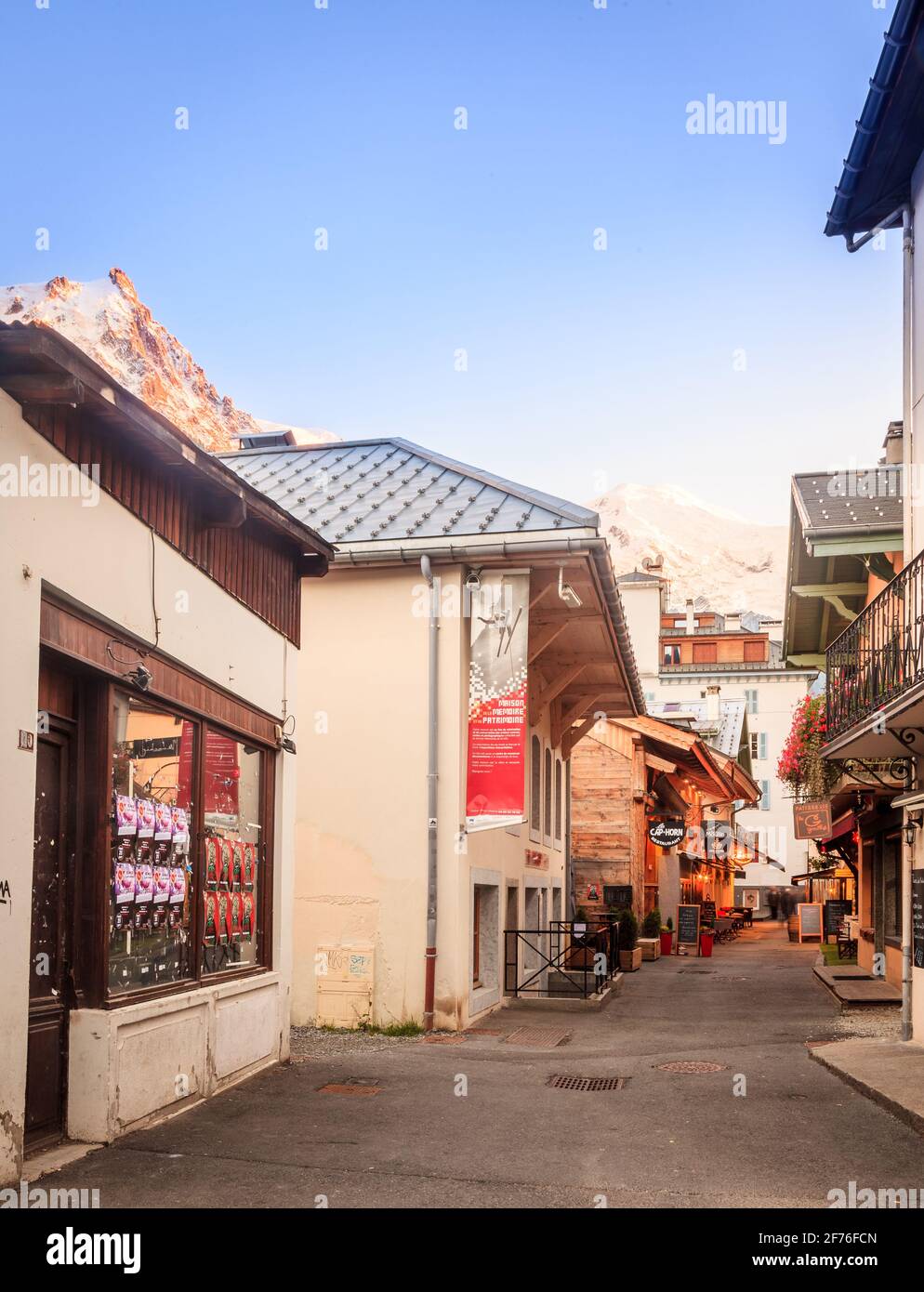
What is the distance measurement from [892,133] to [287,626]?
26.3 ft

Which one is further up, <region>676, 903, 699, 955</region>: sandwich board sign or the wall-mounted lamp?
the wall-mounted lamp

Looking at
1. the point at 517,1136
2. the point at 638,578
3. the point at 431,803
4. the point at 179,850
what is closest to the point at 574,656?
the point at 431,803

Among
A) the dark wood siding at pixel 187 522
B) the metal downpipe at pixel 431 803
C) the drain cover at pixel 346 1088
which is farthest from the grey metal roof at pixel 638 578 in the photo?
the drain cover at pixel 346 1088

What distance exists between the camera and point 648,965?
2766 cm

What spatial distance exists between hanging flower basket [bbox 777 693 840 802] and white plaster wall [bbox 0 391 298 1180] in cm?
1081

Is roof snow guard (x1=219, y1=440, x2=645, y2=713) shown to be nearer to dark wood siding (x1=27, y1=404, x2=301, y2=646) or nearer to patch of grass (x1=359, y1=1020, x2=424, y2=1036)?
dark wood siding (x1=27, y1=404, x2=301, y2=646)

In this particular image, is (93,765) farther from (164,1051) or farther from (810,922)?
(810,922)

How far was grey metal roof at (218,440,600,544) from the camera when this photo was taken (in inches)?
593

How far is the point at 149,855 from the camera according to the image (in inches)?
353

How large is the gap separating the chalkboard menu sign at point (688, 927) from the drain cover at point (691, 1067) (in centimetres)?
2010

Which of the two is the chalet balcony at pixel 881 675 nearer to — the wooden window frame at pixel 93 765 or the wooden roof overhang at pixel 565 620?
the wooden roof overhang at pixel 565 620

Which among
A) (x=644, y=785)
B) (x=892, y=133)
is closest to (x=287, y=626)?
(x=892, y=133)

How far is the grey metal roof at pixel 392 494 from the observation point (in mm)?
15055

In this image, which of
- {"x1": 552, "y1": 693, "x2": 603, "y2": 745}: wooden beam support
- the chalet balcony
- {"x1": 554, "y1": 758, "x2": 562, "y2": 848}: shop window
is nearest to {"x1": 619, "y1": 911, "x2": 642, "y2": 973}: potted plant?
{"x1": 554, "y1": 758, "x2": 562, "y2": 848}: shop window
